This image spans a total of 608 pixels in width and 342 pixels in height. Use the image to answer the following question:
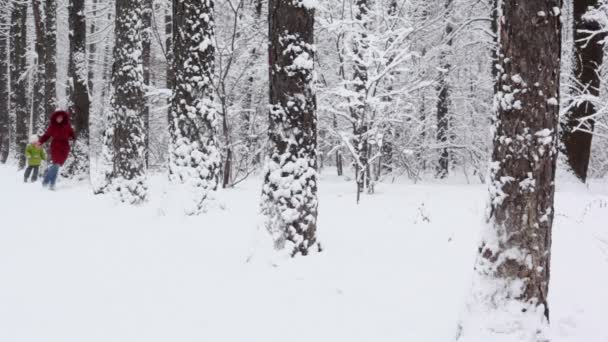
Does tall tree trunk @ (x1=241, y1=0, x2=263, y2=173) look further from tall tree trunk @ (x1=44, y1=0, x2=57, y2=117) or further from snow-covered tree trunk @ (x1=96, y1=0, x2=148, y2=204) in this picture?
tall tree trunk @ (x1=44, y1=0, x2=57, y2=117)

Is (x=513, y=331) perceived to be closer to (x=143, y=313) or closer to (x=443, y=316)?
(x=443, y=316)

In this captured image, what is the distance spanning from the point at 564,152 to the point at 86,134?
35.4 ft

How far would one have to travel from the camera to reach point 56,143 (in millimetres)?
11539

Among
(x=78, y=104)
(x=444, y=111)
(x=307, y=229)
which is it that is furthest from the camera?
(x=444, y=111)

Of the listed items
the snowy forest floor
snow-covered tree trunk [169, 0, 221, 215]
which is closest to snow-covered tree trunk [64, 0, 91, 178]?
the snowy forest floor

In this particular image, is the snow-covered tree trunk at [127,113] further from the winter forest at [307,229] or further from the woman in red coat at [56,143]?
the woman in red coat at [56,143]

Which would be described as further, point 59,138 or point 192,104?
point 59,138

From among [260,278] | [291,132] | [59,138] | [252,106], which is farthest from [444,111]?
[260,278]

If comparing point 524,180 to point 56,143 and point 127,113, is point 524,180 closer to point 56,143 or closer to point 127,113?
→ point 127,113

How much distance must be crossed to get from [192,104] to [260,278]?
359 cm

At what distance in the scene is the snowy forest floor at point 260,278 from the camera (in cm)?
341

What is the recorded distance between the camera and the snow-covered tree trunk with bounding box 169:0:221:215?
714 centimetres

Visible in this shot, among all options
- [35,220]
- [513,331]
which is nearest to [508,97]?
[513,331]

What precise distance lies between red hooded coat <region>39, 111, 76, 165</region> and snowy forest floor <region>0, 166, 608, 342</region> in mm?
4701
